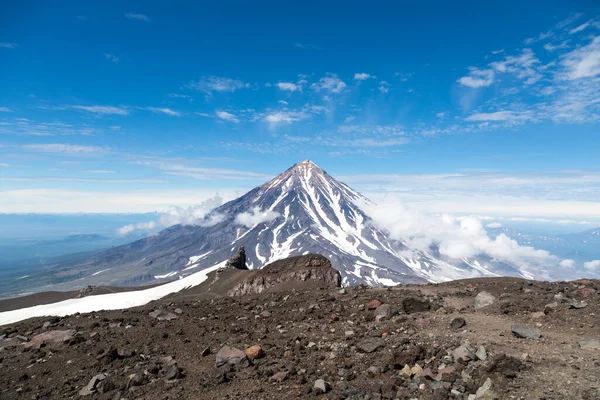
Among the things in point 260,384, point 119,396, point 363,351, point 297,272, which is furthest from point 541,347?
point 297,272

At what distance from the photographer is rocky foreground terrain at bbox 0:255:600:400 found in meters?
7.03

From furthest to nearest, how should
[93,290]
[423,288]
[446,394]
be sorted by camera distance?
[93,290], [423,288], [446,394]

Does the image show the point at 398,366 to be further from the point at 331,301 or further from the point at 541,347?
the point at 331,301

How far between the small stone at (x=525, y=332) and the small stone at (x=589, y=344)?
0.90 metres

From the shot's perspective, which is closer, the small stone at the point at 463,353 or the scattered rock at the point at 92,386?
the small stone at the point at 463,353

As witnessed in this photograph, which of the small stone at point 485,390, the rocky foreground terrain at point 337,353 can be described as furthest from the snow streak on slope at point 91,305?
the small stone at point 485,390

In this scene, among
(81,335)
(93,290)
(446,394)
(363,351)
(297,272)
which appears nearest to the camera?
(446,394)

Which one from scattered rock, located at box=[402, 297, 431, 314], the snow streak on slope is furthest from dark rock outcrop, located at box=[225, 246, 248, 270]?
scattered rock, located at box=[402, 297, 431, 314]

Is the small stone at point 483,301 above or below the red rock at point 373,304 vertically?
above

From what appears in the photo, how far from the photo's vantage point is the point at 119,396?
8383 millimetres

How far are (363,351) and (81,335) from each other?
1108cm

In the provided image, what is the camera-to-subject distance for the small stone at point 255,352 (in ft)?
32.1

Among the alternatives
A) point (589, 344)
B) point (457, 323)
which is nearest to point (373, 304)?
point (457, 323)

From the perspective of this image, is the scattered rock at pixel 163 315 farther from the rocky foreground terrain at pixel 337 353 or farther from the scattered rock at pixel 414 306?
the scattered rock at pixel 414 306
